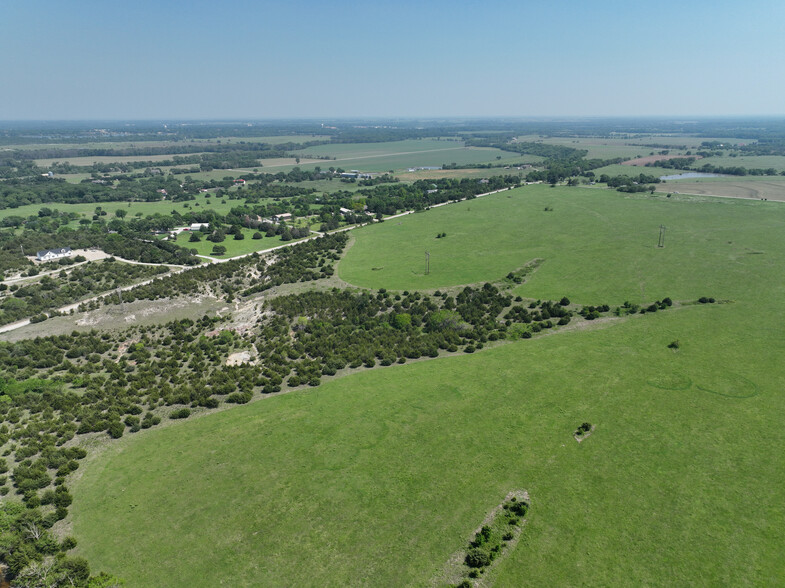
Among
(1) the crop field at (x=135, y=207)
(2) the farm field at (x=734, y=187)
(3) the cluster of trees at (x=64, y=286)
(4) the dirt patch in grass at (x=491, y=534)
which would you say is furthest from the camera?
(2) the farm field at (x=734, y=187)

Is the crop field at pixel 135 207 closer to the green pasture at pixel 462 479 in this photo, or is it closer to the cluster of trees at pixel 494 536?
the green pasture at pixel 462 479

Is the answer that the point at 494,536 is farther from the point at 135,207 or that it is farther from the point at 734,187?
the point at 734,187

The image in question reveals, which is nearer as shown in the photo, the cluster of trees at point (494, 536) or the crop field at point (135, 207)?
the cluster of trees at point (494, 536)

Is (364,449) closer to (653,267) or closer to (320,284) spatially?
(320,284)

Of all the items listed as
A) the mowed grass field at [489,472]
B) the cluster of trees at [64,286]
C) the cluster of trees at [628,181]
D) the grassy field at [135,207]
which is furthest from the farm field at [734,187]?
the cluster of trees at [64,286]

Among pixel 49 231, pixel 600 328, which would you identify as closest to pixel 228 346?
pixel 600 328

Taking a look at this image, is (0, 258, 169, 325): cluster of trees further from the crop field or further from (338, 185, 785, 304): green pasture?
the crop field

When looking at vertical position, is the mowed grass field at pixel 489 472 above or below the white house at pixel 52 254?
below
